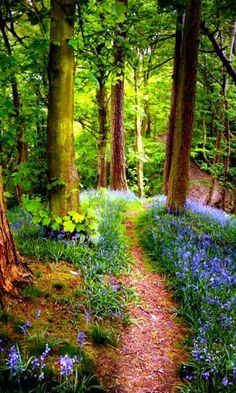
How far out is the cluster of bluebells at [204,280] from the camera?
3.12 m

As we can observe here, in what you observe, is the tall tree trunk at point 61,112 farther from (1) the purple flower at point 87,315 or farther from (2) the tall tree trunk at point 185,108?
(2) the tall tree trunk at point 185,108

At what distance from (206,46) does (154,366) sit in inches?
547

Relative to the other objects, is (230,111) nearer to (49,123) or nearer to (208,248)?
(208,248)

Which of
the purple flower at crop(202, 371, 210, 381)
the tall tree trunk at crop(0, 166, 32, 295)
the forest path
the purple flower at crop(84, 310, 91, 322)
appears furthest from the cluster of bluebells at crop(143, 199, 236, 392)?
the tall tree trunk at crop(0, 166, 32, 295)

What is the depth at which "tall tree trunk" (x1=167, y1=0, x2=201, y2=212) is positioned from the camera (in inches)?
313

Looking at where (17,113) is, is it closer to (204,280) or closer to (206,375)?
(204,280)

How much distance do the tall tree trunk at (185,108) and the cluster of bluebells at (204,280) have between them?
30.7 inches

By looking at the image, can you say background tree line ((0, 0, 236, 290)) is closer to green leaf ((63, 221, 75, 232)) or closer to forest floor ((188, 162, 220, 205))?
green leaf ((63, 221, 75, 232))

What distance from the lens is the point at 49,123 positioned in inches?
202

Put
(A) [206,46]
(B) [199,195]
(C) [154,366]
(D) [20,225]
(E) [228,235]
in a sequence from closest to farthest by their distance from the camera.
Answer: (C) [154,366] → (D) [20,225] → (E) [228,235] → (A) [206,46] → (B) [199,195]

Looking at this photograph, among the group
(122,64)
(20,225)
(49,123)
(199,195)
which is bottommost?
(199,195)

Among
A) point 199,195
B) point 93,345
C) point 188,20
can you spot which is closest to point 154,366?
point 93,345

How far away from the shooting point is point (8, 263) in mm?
3502

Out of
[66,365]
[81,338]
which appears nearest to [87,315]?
[81,338]
